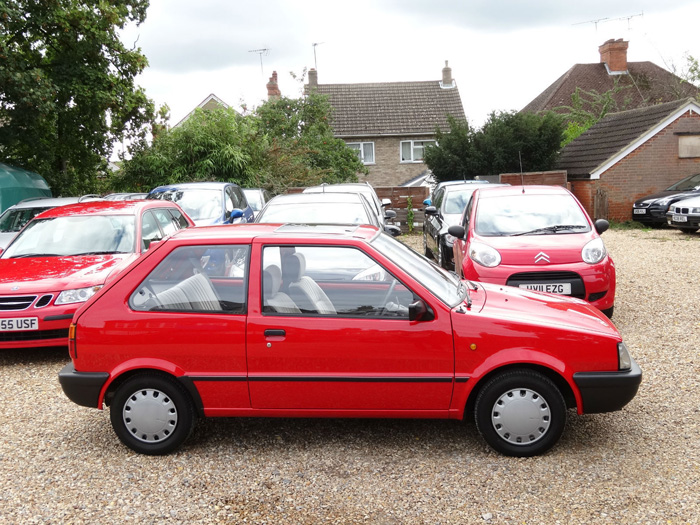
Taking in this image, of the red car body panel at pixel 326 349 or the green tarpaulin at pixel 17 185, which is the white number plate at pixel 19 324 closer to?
the red car body panel at pixel 326 349

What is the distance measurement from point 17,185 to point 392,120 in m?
26.4

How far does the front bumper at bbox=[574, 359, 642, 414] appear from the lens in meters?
4.45

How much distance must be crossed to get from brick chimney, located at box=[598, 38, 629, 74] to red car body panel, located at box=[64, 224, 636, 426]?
4307 centimetres

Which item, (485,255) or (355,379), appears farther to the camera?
(485,255)

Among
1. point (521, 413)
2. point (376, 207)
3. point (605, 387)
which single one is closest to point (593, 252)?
point (605, 387)

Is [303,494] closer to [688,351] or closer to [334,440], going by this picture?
[334,440]

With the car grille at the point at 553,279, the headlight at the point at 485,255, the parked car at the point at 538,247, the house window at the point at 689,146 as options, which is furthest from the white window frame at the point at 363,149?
the car grille at the point at 553,279

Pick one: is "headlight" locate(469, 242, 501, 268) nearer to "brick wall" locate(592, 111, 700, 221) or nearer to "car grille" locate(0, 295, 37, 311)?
"car grille" locate(0, 295, 37, 311)

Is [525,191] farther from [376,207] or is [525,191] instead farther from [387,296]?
[387,296]

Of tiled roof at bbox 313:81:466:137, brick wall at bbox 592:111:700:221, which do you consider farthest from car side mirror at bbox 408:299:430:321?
tiled roof at bbox 313:81:466:137

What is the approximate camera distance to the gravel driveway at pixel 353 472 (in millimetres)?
3955

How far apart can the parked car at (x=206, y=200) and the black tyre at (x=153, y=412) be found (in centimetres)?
896

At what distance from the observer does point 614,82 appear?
132ft

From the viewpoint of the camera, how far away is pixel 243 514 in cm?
396
